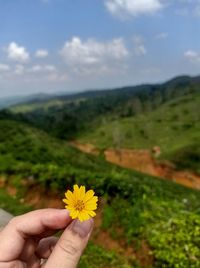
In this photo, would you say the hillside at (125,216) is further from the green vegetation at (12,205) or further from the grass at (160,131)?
the grass at (160,131)

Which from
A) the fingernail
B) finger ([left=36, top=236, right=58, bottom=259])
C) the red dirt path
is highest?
the fingernail

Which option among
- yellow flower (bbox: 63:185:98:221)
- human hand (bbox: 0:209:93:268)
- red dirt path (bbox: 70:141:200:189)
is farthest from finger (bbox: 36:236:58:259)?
red dirt path (bbox: 70:141:200:189)

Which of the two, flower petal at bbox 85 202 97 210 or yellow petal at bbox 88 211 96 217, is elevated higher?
flower petal at bbox 85 202 97 210

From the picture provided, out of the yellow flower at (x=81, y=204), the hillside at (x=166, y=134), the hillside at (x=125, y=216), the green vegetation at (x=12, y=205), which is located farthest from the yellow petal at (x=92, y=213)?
the hillside at (x=166, y=134)

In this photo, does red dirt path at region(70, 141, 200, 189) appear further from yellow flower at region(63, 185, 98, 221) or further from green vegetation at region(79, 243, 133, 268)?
yellow flower at region(63, 185, 98, 221)

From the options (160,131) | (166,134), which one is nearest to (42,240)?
(166,134)
